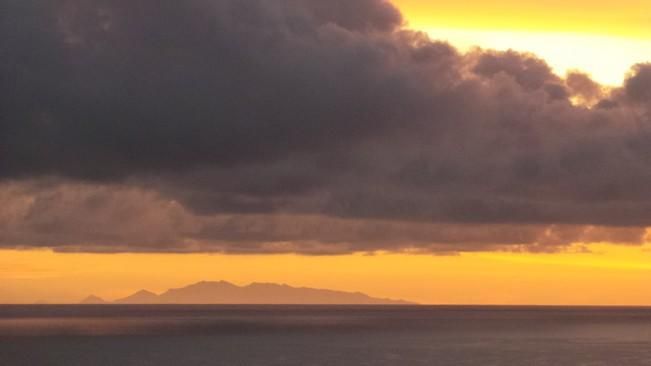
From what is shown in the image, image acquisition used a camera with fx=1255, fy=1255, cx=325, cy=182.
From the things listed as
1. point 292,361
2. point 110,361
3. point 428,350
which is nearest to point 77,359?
point 110,361

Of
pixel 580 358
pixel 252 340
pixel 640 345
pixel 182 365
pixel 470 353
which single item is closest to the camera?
pixel 182 365

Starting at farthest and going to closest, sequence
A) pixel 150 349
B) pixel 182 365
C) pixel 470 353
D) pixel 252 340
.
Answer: pixel 252 340 < pixel 150 349 < pixel 470 353 < pixel 182 365

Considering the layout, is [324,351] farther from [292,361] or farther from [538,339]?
[538,339]

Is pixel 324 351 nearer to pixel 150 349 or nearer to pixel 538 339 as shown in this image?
pixel 150 349

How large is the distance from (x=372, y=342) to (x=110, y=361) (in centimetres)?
5106

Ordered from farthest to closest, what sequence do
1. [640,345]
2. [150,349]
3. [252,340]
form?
1. [252,340]
2. [640,345]
3. [150,349]

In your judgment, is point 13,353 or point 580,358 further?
point 13,353

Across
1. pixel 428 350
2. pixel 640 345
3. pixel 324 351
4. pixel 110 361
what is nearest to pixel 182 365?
pixel 110 361

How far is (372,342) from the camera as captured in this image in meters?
168

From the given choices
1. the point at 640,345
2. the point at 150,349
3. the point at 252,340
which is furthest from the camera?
the point at 252,340

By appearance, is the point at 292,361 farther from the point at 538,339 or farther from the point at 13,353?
the point at 538,339

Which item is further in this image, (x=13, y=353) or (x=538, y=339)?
(x=538, y=339)

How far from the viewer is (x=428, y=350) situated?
144 m

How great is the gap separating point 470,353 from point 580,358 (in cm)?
1396
